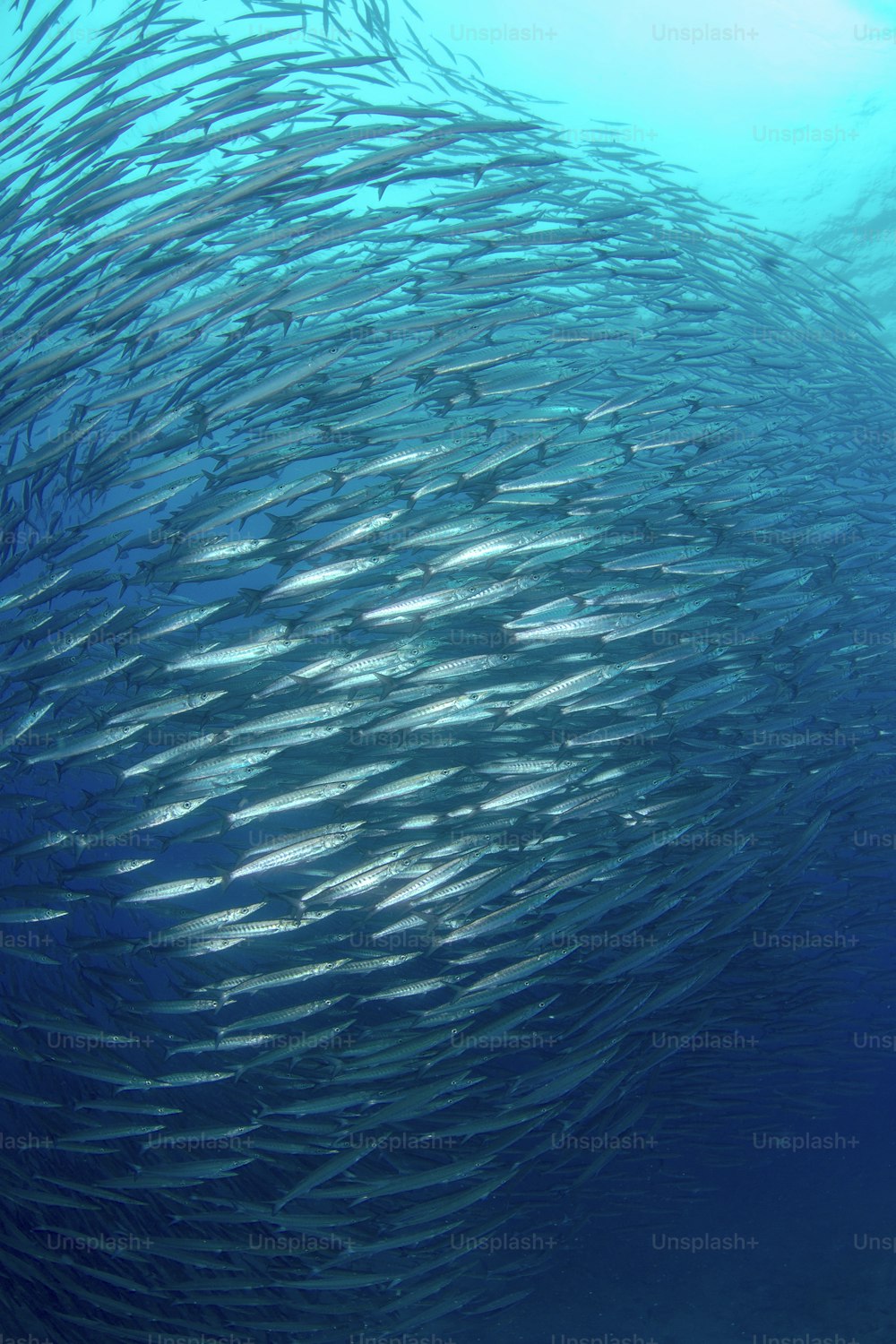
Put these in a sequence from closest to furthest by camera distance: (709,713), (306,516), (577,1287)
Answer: (306,516)
(709,713)
(577,1287)

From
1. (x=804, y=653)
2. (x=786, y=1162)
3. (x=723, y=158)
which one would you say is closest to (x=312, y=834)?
(x=804, y=653)

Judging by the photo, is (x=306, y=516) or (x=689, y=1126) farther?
(x=689, y=1126)

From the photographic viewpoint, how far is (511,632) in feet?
13.4

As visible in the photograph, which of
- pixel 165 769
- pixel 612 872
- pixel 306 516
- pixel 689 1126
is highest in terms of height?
pixel 306 516

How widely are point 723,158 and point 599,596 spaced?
22110 mm

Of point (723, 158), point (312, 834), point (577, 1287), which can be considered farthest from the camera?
point (723, 158)

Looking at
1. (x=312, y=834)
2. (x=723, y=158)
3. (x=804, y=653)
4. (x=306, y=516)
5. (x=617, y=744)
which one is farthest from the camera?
(x=723, y=158)

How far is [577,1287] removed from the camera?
292 inches

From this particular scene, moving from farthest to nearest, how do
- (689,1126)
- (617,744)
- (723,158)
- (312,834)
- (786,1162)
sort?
(723,158)
(786,1162)
(689,1126)
(617,744)
(312,834)

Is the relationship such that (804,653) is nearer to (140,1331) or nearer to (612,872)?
(612,872)

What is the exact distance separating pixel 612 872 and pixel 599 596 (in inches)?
72.4

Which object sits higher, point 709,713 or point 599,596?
point 599,596

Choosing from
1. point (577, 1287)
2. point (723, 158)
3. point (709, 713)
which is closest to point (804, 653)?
point (709, 713)

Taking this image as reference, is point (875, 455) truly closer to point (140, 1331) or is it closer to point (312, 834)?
point (312, 834)
